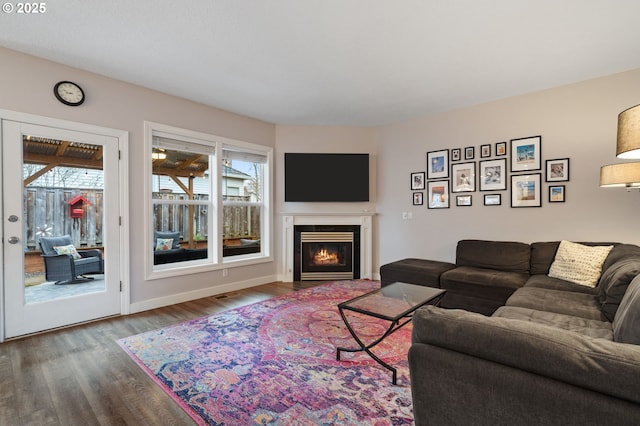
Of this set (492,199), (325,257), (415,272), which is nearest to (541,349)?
(415,272)

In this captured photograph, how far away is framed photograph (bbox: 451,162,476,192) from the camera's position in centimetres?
433

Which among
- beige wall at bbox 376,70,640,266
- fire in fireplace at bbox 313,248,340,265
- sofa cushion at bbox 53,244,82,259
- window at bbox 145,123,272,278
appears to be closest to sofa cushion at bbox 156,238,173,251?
window at bbox 145,123,272,278

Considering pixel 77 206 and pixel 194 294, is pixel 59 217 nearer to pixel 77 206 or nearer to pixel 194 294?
pixel 77 206

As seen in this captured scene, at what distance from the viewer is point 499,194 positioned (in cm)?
411

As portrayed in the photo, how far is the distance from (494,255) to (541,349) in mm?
3105

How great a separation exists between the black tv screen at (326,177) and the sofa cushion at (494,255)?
1.83m

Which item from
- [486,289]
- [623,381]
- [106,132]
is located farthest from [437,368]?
[106,132]

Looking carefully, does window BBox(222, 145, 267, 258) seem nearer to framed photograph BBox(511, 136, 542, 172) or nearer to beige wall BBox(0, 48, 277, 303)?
beige wall BBox(0, 48, 277, 303)

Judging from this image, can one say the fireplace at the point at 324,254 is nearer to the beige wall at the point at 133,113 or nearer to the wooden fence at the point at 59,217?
the beige wall at the point at 133,113

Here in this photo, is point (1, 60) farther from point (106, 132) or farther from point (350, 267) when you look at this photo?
point (350, 267)

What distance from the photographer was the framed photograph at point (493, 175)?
407 cm

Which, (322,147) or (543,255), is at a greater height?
(322,147)

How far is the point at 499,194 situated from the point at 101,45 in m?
4.71

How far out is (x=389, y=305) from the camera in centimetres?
244
